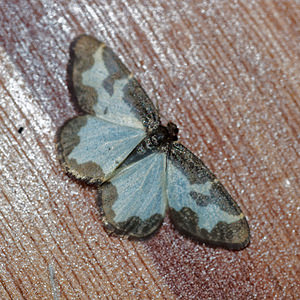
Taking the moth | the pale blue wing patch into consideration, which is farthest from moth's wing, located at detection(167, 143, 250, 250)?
the pale blue wing patch

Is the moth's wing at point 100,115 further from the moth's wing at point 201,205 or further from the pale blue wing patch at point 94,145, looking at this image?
the moth's wing at point 201,205

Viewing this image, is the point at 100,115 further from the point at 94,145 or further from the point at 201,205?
the point at 201,205

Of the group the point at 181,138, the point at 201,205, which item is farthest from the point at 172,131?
the point at 201,205

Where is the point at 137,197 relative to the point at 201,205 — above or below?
above

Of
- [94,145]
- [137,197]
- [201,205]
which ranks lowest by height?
[201,205]

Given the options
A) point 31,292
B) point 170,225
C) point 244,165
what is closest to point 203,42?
point 244,165

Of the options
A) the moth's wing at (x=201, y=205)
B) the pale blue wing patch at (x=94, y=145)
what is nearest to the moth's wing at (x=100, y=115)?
the pale blue wing patch at (x=94, y=145)

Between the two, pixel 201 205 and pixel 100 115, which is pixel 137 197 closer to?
pixel 201 205

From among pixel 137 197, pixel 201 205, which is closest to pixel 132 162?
pixel 137 197
